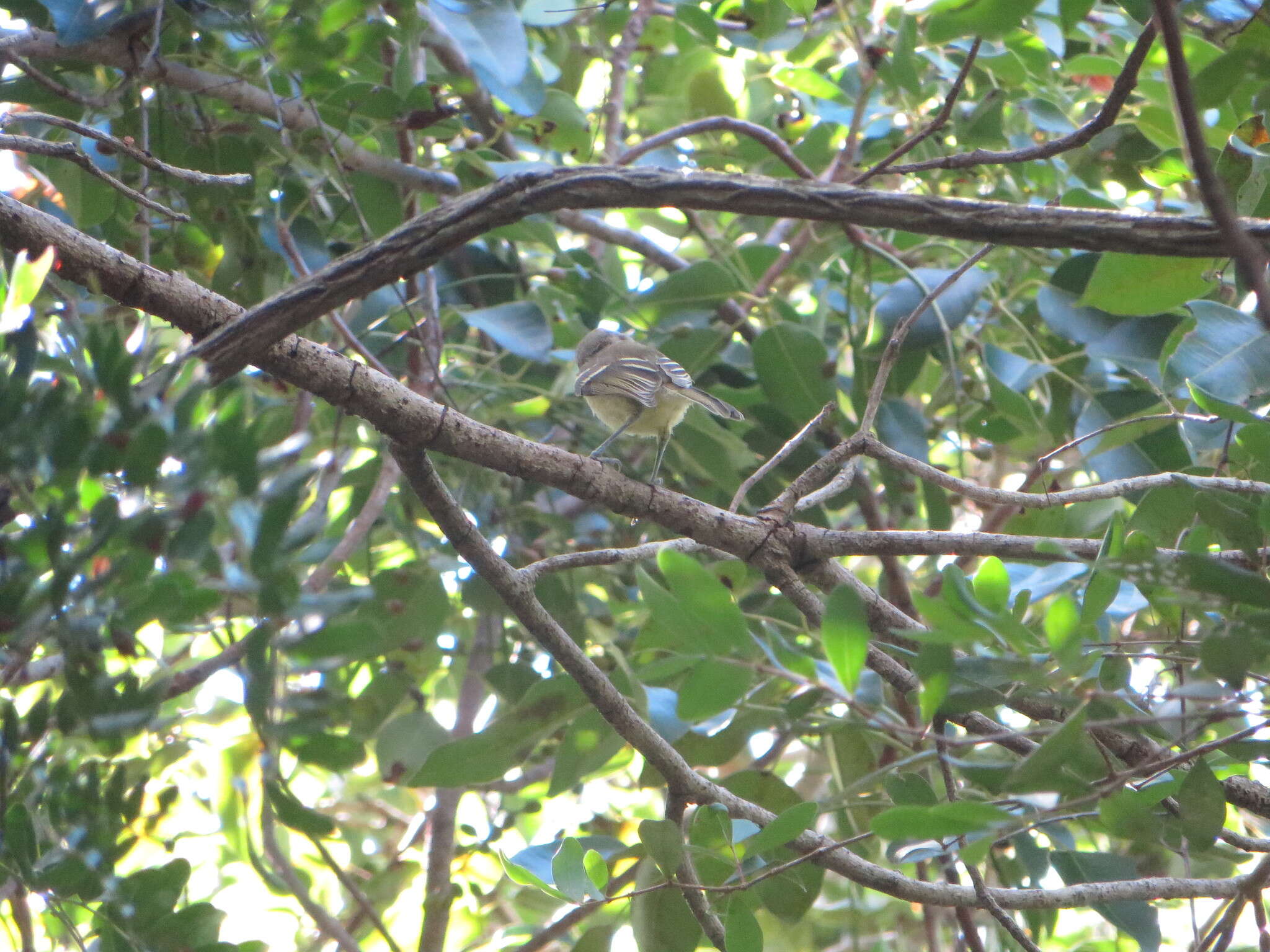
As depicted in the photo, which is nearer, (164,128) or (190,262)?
(164,128)

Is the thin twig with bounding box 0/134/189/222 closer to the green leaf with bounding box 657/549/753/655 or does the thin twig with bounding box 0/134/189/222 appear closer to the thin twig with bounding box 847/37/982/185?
the green leaf with bounding box 657/549/753/655

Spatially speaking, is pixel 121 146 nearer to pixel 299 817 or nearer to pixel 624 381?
pixel 299 817

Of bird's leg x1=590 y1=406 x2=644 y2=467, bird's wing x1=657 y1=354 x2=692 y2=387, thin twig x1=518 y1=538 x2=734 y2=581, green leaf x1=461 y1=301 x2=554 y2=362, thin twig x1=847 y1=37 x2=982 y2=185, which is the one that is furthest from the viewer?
bird's wing x1=657 y1=354 x2=692 y2=387

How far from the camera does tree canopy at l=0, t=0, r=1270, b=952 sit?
1.14 m

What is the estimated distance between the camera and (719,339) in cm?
299

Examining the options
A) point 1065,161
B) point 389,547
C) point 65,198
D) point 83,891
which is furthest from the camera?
point 389,547

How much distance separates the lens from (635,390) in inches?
125

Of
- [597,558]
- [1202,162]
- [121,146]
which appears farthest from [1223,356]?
[121,146]

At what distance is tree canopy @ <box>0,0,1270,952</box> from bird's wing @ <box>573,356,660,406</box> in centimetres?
12

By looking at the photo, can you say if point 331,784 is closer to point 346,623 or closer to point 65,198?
point 65,198

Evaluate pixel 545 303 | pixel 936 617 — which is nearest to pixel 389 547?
pixel 545 303

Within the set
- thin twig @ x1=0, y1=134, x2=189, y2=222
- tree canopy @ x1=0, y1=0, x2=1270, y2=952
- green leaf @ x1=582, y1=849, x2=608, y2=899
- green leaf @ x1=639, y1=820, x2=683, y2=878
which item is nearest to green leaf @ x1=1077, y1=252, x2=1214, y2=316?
tree canopy @ x1=0, y1=0, x2=1270, y2=952

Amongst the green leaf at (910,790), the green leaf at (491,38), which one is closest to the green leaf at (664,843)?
the green leaf at (910,790)

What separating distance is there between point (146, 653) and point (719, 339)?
202cm
